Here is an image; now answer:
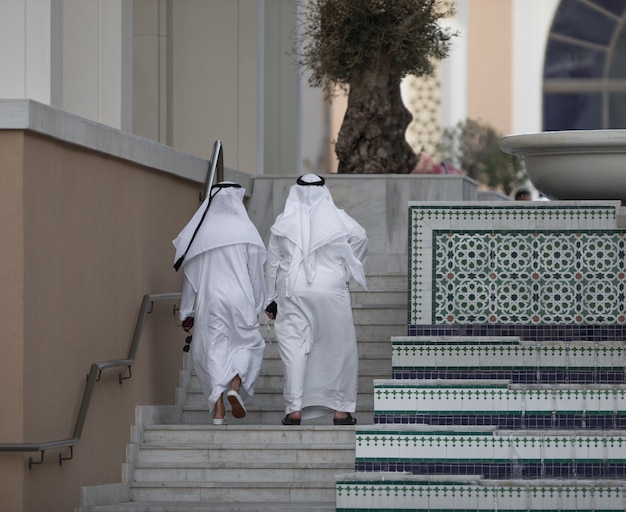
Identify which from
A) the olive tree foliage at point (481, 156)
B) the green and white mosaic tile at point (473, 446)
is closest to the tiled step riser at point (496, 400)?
the green and white mosaic tile at point (473, 446)

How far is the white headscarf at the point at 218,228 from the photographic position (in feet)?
31.7

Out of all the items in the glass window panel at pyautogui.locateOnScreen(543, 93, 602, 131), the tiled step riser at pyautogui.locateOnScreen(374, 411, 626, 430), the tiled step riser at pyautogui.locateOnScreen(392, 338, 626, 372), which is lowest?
the tiled step riser at pyautogui.locateOnScreen(374, 411, 626, 430)

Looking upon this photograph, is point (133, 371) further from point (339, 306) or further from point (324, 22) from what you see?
point (324, 22)

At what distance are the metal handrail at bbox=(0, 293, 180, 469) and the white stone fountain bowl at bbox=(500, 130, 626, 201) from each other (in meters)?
2.34

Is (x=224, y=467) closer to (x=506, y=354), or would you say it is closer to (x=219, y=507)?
(x=219, y=507)

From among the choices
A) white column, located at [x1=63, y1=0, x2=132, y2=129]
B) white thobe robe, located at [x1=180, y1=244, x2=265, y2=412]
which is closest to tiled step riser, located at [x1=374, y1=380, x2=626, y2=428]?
white thobe robe, located at [x1=180, y1=244, x2=265, y2=412]

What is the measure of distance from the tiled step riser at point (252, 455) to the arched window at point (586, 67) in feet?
61.7

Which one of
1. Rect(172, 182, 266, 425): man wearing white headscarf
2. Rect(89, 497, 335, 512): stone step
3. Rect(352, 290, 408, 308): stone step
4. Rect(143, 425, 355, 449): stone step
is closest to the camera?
Rect(89, 497, 335, 512): stone step

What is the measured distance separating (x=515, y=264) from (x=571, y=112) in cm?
1856

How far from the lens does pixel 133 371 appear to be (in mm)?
9336

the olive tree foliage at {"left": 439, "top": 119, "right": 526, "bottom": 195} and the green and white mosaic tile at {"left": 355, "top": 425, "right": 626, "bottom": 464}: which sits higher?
the olive tree foliage at {"left": 439, "top": 119, "right": 526, "bottom": 195}

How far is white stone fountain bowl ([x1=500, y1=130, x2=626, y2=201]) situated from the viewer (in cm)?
961

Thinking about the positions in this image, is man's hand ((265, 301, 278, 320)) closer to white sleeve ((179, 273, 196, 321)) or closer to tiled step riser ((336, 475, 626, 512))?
white sleeve ((179, 273, 196, 321))

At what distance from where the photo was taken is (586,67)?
27.1m
